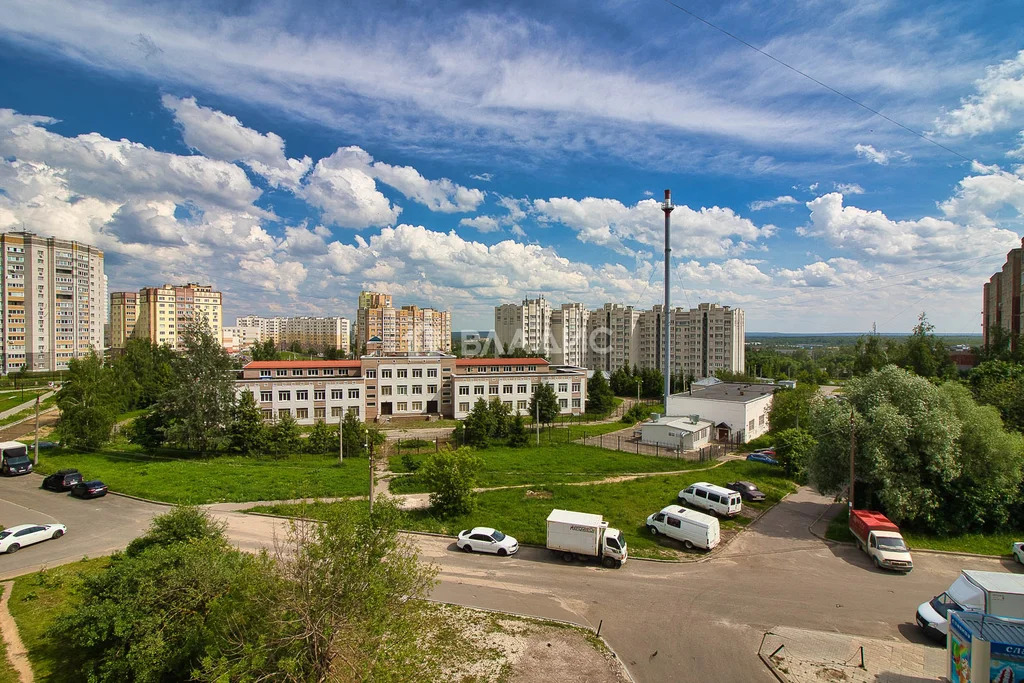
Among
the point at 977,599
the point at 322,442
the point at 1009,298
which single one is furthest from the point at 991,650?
the point at 1009,298

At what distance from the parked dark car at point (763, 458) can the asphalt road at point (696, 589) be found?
11.8 meters

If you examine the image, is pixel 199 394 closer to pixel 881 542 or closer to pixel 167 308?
pixel 881 542

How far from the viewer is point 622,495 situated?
21.3 meters

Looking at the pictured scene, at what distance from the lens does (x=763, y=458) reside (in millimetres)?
29656

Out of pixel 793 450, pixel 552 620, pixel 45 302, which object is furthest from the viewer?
pixel 45 302

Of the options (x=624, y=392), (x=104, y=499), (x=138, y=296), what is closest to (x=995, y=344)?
(x=624, y=392)

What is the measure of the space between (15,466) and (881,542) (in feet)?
129

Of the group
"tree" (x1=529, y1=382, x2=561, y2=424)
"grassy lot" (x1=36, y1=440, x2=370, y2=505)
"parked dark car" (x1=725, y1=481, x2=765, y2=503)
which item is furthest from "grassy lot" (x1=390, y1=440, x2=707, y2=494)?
"tree" (x1=529, y1=382, x2=561, y2=424)

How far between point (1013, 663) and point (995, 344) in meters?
51.8

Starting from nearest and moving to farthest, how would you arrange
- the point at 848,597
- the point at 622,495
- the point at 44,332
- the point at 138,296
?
the point at 848,597 → the point at 622,495 → the point at 44,332 → the point at 138,296

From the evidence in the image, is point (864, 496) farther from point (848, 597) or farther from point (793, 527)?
point (848, 597)

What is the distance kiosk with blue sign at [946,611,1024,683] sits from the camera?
8.16m

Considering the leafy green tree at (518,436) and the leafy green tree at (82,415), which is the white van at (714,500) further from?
the leafy green tree at (82,415)

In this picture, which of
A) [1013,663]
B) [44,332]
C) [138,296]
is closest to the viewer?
[1013,663]
